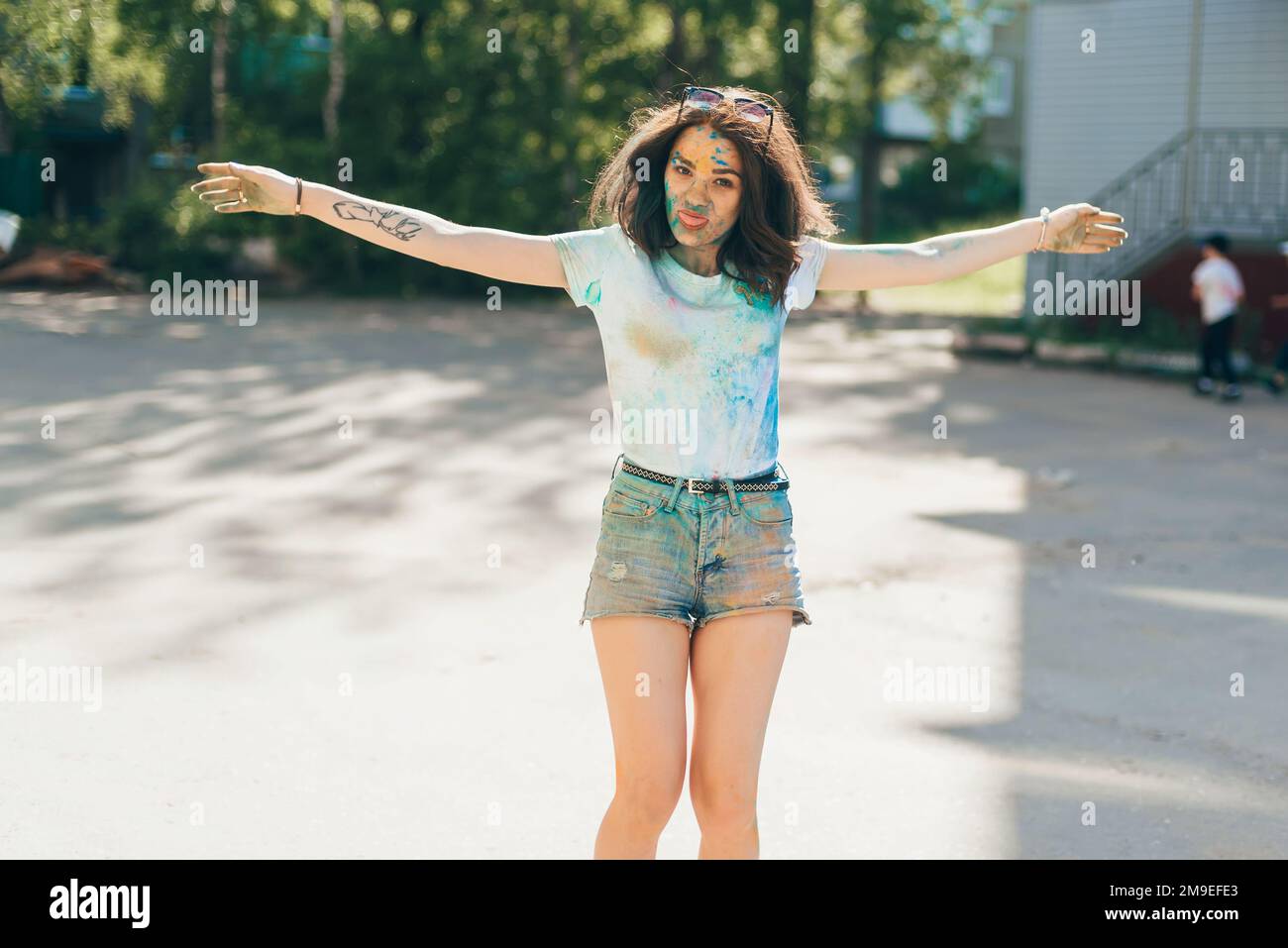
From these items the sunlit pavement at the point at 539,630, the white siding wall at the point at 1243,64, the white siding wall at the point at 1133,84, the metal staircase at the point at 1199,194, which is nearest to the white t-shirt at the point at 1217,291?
the sunlit pavement at the point at 539,630

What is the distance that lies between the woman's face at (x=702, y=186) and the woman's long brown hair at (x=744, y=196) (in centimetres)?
2

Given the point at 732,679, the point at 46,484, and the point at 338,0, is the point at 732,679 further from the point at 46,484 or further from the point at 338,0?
the point at 338,0

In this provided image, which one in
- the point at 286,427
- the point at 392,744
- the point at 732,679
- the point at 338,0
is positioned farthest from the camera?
the point at 338,0

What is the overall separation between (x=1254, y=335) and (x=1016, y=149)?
3359 centimetres

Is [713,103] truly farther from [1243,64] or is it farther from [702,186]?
[1243,64]

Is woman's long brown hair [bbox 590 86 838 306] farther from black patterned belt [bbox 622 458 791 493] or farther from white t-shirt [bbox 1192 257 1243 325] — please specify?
white t-shirt [bbox 1192 257 1243 325]

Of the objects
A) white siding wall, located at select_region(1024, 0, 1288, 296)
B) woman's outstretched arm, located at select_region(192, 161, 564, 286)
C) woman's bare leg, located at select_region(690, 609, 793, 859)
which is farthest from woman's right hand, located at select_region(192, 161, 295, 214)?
white siding wall, located at select_region(1024, 0, 1288, 296)

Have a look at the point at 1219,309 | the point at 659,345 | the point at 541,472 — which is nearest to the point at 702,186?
the point at 659,345

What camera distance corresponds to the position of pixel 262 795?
473cm

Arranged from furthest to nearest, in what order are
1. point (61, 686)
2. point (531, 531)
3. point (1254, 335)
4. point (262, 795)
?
point (1254, 335) < point (531, 531) < point (61, 686) < point (262, 795)

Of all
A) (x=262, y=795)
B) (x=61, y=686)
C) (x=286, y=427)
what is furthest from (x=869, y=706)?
(x=286, y=427)

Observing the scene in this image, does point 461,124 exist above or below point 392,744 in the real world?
above

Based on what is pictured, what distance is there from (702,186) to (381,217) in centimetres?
78

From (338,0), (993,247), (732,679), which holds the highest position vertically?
(338,0)
